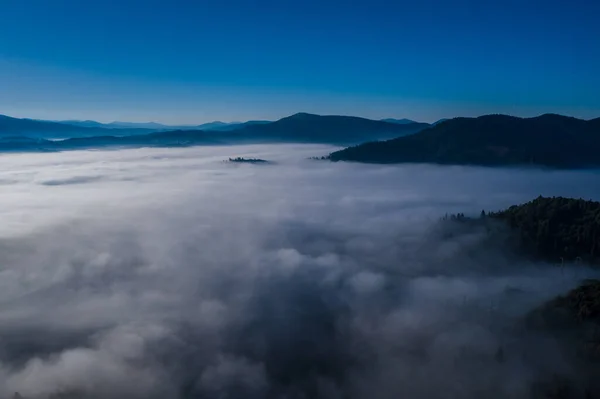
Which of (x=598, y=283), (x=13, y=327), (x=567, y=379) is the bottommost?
(x=13, y=327)

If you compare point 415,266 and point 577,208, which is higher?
point 577,208

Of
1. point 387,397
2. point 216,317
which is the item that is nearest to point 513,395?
point 387,397

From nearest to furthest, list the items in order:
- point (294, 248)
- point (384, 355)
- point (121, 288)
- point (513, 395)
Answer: point (513, 395) < point (384, 355) < point (121, 288) < point (294, 248)

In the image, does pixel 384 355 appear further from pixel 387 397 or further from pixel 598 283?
pixel 598 283

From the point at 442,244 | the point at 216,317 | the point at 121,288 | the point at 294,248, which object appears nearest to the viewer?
the point at 216,317

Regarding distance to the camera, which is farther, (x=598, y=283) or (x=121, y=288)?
(x=121, y=288)

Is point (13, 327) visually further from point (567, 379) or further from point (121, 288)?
point (567, 379)

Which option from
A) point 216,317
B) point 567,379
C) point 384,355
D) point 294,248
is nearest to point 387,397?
point 384,355
